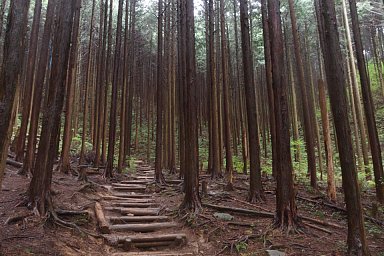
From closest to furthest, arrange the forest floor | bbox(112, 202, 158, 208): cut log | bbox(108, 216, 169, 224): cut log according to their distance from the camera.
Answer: the forest floor < bbox(108, 216, 169, 224): cut log < bbox(112, 202, 158, 208): cut log

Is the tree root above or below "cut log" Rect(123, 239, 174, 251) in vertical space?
above

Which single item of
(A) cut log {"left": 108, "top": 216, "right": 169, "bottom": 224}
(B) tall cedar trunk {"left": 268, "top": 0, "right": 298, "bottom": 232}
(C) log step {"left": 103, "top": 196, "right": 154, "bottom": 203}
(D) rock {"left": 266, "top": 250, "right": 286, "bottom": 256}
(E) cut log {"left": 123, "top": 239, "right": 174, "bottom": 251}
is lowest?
(E) cut log {"left": 123, "top": 239, "right": 174, "bottom": 251}

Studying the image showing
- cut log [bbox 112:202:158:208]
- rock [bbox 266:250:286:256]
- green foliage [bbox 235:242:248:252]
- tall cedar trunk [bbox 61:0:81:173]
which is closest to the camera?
rock [bbox 266:250:286:256]

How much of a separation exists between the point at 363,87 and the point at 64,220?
8.84m

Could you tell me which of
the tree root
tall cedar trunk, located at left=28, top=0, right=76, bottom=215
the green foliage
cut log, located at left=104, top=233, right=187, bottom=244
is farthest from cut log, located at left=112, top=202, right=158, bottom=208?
the green foliage

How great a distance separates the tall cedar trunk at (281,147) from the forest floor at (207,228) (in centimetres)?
36

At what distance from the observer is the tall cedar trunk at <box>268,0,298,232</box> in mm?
6383

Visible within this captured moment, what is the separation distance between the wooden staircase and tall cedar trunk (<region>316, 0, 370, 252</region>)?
3.07 metres

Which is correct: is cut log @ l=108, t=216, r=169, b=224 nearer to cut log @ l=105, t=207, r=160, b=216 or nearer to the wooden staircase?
the wooden staircase

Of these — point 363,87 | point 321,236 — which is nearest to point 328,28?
point 321,236

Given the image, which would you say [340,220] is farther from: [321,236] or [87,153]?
[87,153]

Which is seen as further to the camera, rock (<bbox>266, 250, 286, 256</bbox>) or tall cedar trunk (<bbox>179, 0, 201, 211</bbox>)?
tall cedar trunk (<bbox>179, 0, 201, 211</bbox>)

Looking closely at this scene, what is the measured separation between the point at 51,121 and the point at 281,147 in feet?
16.2

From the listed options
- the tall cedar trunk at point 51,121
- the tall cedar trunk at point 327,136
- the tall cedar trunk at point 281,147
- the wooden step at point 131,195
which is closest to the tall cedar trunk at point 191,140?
the tall cedar trunk at point 281,147
